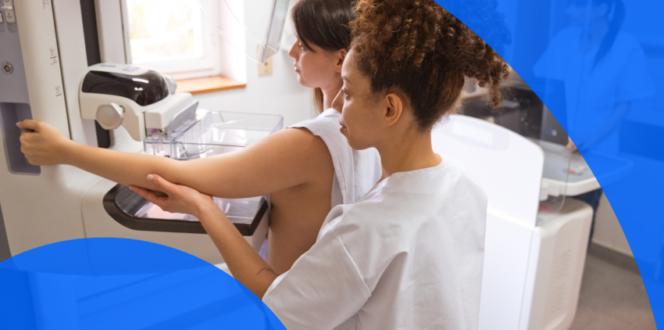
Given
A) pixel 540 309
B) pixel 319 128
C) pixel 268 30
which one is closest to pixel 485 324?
pixel 540 309

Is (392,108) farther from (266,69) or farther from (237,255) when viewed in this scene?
(266,69)

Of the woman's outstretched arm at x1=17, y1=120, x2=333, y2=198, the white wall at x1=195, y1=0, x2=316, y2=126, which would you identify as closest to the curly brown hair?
the woman's outstretched arm at x1=17, y1=120, x2=333, y2=198

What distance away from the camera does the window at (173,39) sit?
2281mm

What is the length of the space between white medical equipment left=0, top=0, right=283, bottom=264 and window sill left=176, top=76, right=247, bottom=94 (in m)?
1.22

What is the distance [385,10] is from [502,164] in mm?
1103

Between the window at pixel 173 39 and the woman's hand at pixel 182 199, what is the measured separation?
63.1 inches

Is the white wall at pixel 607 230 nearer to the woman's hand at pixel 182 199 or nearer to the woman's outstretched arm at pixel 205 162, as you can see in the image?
the woman's outstretched arm at pixel 205 162

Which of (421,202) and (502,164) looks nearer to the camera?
(421,202)

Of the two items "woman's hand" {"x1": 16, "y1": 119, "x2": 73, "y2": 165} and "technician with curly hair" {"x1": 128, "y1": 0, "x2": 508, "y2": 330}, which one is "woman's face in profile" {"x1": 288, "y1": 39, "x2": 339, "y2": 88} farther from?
"woman's hand" {"x1": 16, "y1": 119, "x2": 73, "y2": 165}

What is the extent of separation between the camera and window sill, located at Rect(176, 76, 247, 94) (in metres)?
2.25

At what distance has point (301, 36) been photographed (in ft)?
A: 3.03

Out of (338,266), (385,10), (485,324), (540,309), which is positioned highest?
(385,10)

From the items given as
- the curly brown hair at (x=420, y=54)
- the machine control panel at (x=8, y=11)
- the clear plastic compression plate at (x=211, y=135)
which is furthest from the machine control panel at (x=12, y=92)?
the curly brown hair at (x=420, y=54)

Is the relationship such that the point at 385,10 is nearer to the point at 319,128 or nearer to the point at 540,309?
the point at 319,128
